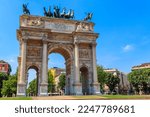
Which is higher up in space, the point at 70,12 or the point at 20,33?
the point at 70,12

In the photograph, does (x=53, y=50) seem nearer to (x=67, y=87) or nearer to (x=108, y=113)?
(x=67, y=87)

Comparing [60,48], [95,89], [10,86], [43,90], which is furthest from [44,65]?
[10,86]

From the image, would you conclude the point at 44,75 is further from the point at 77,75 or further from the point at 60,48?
the point at 60,48

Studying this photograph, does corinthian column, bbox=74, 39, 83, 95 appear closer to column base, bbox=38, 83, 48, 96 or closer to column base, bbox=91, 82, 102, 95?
column base, bbox=91, 82, 102, 95

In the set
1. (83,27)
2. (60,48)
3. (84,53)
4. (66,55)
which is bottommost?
(66,55)

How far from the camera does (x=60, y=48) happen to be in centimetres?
3647

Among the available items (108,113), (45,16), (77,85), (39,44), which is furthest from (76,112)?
(45,16)

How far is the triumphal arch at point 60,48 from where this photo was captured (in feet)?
109

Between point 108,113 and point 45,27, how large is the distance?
29286 millimetres

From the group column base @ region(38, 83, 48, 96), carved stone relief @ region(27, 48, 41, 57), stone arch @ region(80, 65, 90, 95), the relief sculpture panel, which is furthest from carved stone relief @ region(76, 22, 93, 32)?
column base @ region(38, 83, 48, 96)

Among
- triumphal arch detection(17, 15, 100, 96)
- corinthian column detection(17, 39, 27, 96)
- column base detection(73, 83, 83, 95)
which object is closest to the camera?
corinthian column detection(17, 39, 27, 96)

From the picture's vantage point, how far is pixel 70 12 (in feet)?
128

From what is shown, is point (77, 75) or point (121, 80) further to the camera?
point (121, 80)

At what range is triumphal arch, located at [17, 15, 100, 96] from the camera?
33306 mm
